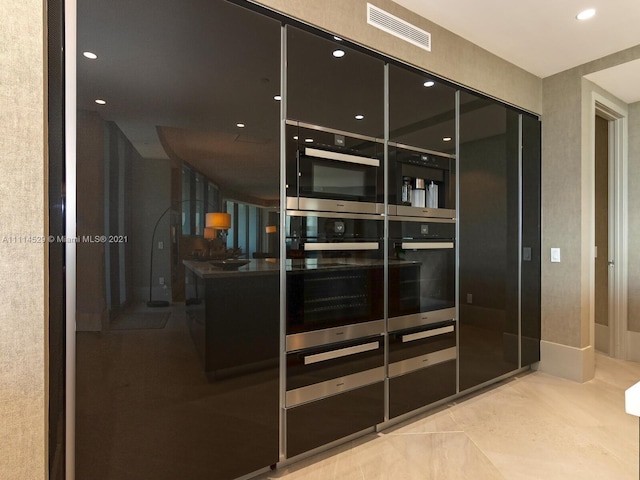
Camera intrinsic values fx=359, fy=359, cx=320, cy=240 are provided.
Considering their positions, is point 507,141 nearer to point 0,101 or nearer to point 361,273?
point 361,273

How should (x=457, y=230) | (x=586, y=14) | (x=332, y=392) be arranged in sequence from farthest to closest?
1. (x=457, y=230)
2. (x=586, y=14)
3. (x=332, y=392)

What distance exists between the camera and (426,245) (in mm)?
2453

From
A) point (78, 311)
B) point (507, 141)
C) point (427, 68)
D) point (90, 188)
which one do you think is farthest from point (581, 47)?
point (78, 311)

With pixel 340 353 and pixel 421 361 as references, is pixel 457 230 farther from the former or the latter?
pixel 340 353

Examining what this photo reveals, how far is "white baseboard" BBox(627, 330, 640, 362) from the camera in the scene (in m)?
3.61

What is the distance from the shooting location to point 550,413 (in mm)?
2553

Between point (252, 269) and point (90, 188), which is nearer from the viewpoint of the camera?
point (90, 188)

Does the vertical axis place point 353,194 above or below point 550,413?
above

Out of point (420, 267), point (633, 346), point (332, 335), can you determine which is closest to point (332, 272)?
point (332, 335)

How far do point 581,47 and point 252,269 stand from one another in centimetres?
308

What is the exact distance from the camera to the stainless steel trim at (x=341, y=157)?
194cm

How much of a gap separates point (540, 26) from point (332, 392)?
284cm

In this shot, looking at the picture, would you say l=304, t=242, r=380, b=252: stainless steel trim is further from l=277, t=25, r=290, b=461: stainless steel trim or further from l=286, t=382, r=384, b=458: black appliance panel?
l=286, t=382, r=384, b=458: black appliance panel

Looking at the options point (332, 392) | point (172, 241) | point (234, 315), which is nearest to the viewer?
point (172, 241)
